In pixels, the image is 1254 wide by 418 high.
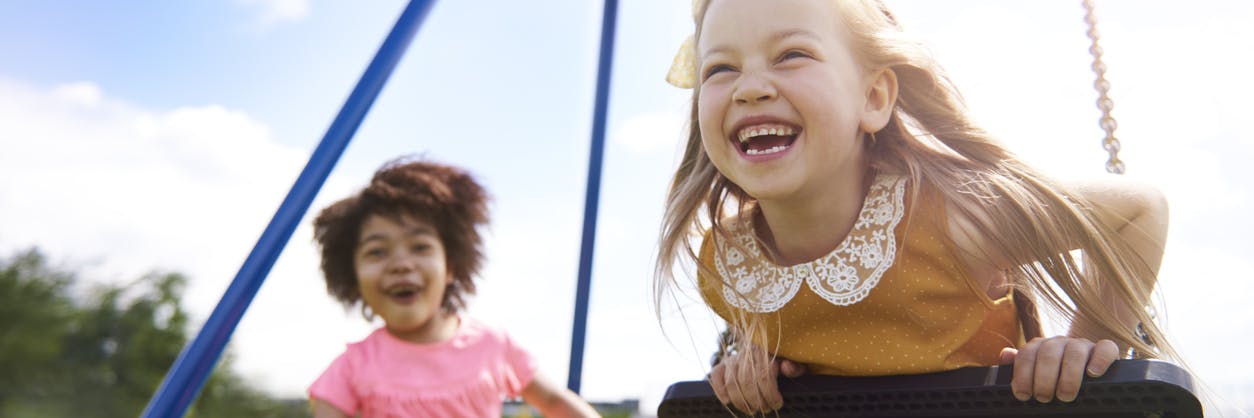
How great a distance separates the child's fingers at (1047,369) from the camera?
0.70m

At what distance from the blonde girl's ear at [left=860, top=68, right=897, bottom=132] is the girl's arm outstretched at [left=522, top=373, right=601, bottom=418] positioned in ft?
2.89

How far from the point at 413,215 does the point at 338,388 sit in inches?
15.6

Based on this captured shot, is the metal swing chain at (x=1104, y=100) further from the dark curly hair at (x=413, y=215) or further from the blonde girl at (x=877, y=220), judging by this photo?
the dark curly hair at (x=413, y=215)

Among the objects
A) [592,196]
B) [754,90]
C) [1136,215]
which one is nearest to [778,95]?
[754,90]

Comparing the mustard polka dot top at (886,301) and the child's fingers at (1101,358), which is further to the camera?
the mustard polka dot top at (886,301)

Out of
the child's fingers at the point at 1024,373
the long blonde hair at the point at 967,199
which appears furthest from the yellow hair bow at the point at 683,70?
the child's fingers at the point at 1024,373

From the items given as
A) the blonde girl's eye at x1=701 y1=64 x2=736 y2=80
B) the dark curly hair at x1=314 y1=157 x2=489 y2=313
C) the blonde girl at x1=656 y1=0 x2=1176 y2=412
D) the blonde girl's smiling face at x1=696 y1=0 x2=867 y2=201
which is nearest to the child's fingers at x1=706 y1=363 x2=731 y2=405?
the blonde girl at x1=656 y1=0 x2=1176 y2=412

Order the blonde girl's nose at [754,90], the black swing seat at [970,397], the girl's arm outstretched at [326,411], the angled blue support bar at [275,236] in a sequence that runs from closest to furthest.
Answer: the black swing seat at [970,397]
the blonde girl's nose at [754,90]
the angled blue support bar at [275,236]
the girl's arm outstretched at [326,411]

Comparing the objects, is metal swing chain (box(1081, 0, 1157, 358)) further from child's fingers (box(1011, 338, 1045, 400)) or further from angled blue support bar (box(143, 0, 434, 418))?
angled blue support bar (box(143, 0, 434, 418))

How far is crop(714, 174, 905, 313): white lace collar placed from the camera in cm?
94

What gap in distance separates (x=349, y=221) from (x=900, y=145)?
1168mm

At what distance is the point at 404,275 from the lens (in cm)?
172

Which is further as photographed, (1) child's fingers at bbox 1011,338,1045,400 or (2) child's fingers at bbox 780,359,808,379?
(2) child's fingers at bbox 780,359,808,379

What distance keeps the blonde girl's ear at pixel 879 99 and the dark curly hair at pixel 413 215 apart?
1.07 m
